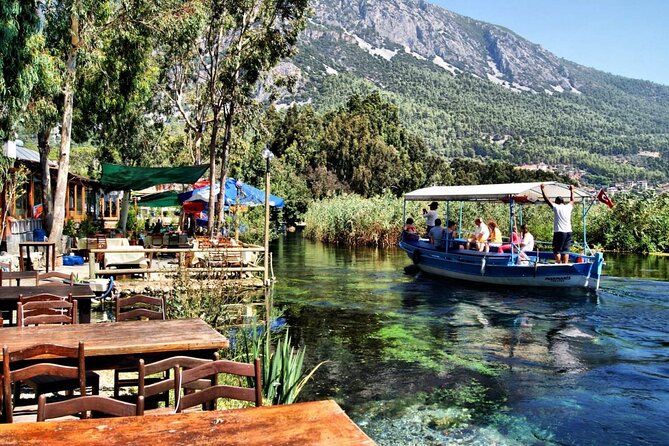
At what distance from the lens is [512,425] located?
24.3 ft

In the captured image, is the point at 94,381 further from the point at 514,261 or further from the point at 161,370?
the point at 514,261

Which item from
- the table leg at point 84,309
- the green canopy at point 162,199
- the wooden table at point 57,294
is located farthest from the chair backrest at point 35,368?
the green canopy at point 162,199

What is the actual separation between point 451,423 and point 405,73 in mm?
177437

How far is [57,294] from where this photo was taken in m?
7.73

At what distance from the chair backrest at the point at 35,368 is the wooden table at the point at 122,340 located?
49 centimetres

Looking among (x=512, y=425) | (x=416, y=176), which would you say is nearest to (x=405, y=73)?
(x=416, y=176)

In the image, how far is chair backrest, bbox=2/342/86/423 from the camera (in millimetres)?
3900

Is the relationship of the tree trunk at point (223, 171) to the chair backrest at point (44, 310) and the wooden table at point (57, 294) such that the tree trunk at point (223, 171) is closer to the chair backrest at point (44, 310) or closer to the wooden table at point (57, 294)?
the wooden table at point (57, 294)

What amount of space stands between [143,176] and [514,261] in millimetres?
11231

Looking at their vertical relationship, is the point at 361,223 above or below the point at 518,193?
below

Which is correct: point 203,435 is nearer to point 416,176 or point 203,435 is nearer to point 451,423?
point 451,423

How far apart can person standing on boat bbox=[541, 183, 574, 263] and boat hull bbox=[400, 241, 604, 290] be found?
373mm

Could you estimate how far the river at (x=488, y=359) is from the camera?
7.42 m

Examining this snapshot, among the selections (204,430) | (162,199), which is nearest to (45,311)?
(204,430)
